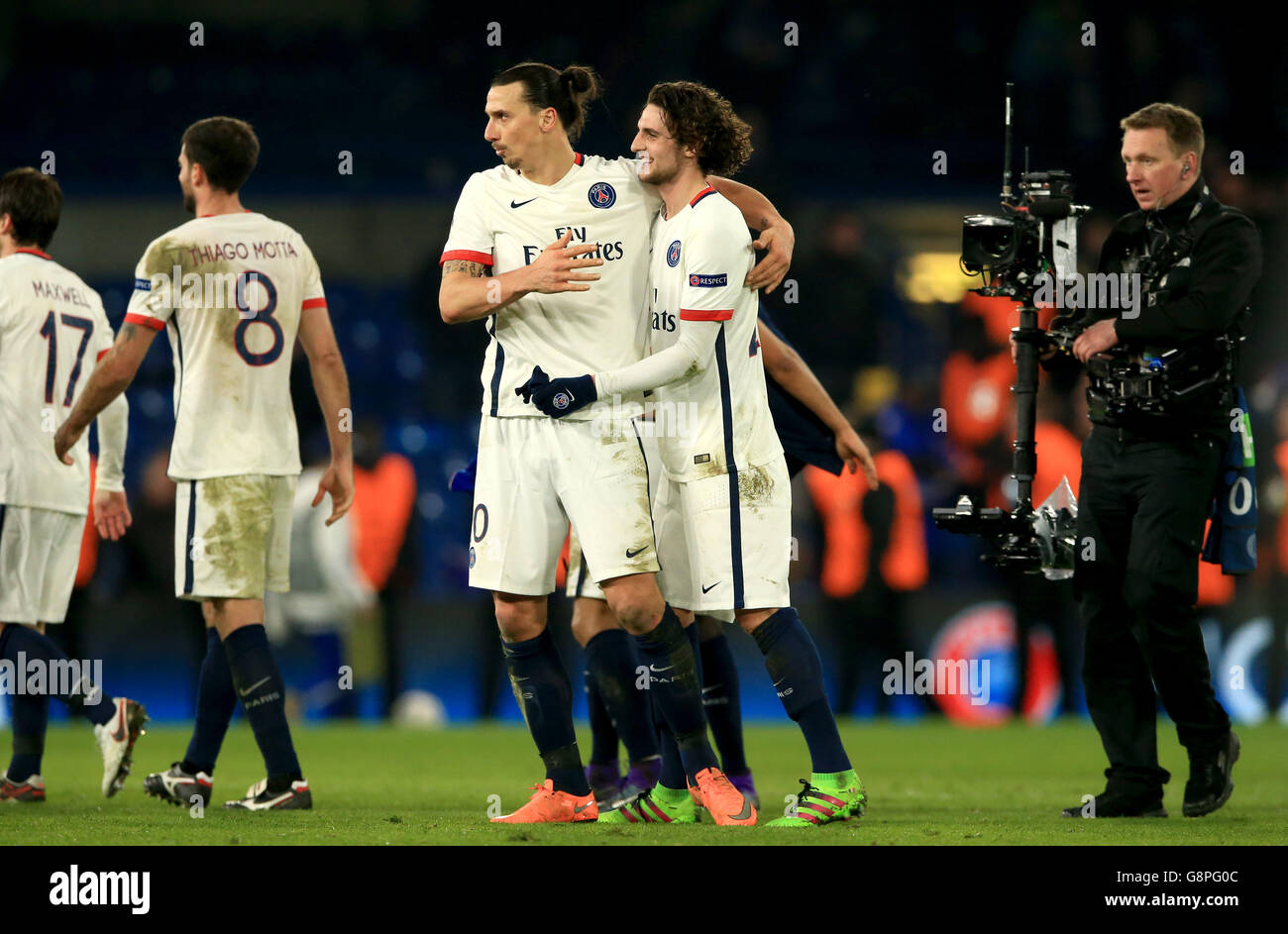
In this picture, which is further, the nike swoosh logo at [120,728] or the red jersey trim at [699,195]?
the nike swoosh logo at [120,728]

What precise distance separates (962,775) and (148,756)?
3898 millimetres

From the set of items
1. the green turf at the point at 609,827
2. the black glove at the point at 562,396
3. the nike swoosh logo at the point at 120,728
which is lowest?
the green turf at the point at 609,827

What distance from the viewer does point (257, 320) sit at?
5336mm

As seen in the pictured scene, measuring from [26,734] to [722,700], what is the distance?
8.11ft

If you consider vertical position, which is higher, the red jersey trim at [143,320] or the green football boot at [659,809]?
the red jersey trim at [143,320]

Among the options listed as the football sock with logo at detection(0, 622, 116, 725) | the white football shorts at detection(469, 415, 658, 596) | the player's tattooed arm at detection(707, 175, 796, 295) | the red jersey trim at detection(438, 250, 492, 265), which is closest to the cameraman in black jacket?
the player's tattooed arm at detection(707, 175, 796, 295)

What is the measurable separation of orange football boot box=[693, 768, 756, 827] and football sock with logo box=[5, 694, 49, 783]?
2491 millimetres

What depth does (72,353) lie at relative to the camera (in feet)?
19.0

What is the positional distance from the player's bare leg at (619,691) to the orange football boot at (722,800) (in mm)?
469

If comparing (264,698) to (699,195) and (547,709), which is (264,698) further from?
(699,195)

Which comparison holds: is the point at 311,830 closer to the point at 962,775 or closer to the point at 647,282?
the point at 647,282

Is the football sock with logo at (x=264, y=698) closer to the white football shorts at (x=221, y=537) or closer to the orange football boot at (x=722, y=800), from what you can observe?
the white football shorts at (x=221, y=537)

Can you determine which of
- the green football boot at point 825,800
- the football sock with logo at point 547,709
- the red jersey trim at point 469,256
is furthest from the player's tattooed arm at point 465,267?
the green football boot at point 825,800

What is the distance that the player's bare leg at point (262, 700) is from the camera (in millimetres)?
5219
